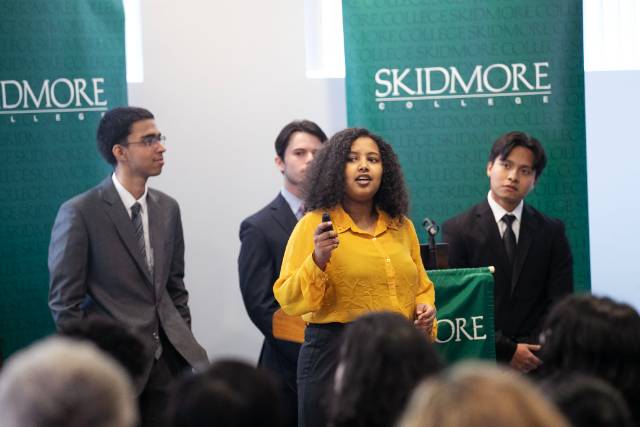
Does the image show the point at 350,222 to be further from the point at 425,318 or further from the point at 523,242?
the point at 523,242

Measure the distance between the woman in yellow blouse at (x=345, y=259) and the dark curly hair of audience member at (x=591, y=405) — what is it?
1773mm

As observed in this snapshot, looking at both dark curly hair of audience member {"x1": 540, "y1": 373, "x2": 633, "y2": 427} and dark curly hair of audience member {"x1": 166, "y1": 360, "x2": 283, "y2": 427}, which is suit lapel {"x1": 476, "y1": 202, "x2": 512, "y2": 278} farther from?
dark curly hair of audience member {"x1": 166, "y1": 360, "x2": 283, "y2": 427}

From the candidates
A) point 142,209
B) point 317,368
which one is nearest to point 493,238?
point 317,368

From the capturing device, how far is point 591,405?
6.40 feet

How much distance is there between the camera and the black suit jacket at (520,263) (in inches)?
193

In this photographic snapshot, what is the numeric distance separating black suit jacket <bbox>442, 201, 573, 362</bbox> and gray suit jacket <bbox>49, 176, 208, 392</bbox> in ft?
4.56

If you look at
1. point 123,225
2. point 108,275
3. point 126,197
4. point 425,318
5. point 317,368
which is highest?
point 126,197

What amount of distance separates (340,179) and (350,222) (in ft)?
0.59

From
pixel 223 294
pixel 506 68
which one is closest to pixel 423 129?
pixel 506 68

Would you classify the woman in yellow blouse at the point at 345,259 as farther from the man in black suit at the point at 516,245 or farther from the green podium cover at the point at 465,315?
the man in black suit at the point at 516,245

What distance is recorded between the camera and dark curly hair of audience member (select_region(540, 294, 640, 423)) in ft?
8.30

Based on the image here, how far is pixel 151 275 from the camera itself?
15.3 feet

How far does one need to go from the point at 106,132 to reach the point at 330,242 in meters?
1.64

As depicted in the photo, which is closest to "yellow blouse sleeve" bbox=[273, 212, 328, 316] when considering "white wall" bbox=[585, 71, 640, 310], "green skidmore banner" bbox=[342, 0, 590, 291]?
"green skidmore banner" bbox=[342, 0, 590, 291]
